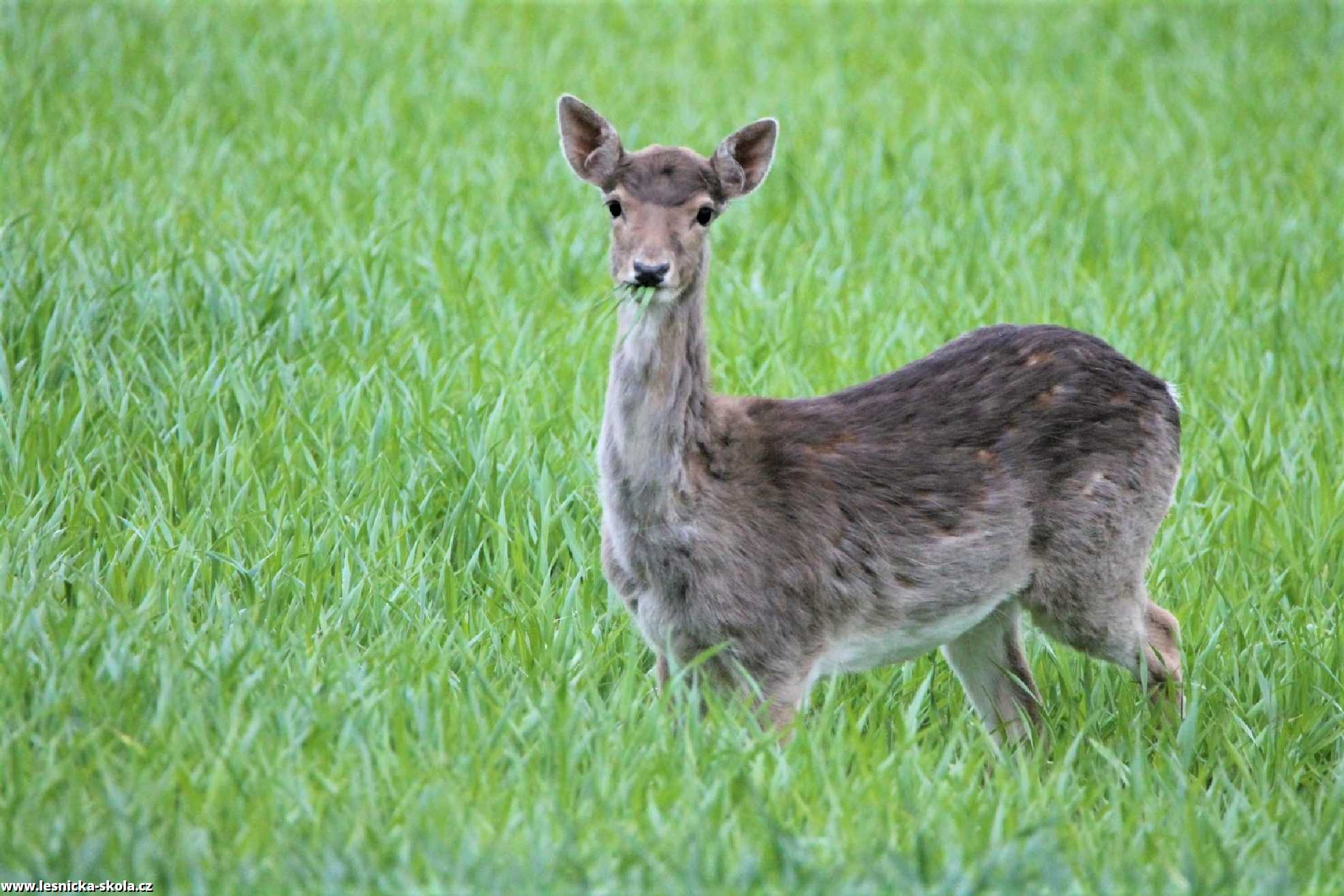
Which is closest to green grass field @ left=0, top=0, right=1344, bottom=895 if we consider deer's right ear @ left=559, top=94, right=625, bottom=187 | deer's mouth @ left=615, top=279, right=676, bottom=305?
deer's mouth @ left=615, top=279, right=676, bottom=305

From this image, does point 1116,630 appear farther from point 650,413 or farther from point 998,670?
point 650,413

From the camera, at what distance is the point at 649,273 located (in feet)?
13.0

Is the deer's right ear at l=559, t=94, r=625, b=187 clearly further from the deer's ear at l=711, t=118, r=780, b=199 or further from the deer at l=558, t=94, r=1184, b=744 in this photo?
the deer's ear at l=711, t=118, r=780, b=199

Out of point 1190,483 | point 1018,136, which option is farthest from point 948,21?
point 1190,483

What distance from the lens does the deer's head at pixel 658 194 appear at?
13.4 feet

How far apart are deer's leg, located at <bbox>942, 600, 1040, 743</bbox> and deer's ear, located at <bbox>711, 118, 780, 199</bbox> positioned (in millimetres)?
1367

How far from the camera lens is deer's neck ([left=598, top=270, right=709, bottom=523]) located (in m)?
4.18

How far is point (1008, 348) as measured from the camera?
4816 mm

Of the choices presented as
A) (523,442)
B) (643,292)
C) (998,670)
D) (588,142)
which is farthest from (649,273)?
(523,442)

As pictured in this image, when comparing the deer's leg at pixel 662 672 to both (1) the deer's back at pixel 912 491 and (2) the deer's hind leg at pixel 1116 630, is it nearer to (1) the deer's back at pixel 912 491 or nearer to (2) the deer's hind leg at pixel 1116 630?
(1) the deer's back at pixel 912 491

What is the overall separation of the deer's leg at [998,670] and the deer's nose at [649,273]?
4.79ft

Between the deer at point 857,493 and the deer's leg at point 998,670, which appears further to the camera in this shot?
the deer's leg at point 998,670

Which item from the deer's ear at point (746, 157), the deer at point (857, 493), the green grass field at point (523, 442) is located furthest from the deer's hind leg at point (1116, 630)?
the deer's ear at point (746, 157)

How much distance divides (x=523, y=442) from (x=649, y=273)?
1788 mm
